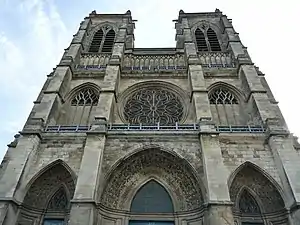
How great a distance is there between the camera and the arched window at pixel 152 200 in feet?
29.1

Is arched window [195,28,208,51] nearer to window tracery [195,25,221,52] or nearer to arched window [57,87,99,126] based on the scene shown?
window tracery [195,25,221,52]

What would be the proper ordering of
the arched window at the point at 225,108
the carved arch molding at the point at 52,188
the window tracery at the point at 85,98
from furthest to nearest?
the window tracery at the point at 85,98 < the arched window at the point at 225,108 < the carved arch molding at the point at 52,188

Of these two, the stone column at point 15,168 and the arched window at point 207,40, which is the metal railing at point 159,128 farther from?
the arched window at point 207,40

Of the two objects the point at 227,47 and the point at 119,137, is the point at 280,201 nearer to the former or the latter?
the point at 119,137

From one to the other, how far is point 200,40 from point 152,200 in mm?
11754

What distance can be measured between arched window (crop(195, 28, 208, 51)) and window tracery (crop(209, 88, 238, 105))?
14.0 ft

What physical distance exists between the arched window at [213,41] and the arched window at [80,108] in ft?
26.6

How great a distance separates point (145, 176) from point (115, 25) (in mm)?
13268

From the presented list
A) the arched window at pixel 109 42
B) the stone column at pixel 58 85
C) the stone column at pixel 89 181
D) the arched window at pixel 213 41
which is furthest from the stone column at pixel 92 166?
the arched window at pixel 213 41

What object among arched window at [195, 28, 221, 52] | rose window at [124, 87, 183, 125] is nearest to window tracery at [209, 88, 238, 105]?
rose window at [124, 87, 183, 125]

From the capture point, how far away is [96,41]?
57.0ft

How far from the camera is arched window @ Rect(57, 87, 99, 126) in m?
12.0

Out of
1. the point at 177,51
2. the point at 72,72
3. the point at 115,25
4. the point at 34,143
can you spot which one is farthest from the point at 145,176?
the point at 115,25

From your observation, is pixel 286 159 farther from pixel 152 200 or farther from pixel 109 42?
pixel 109 42
